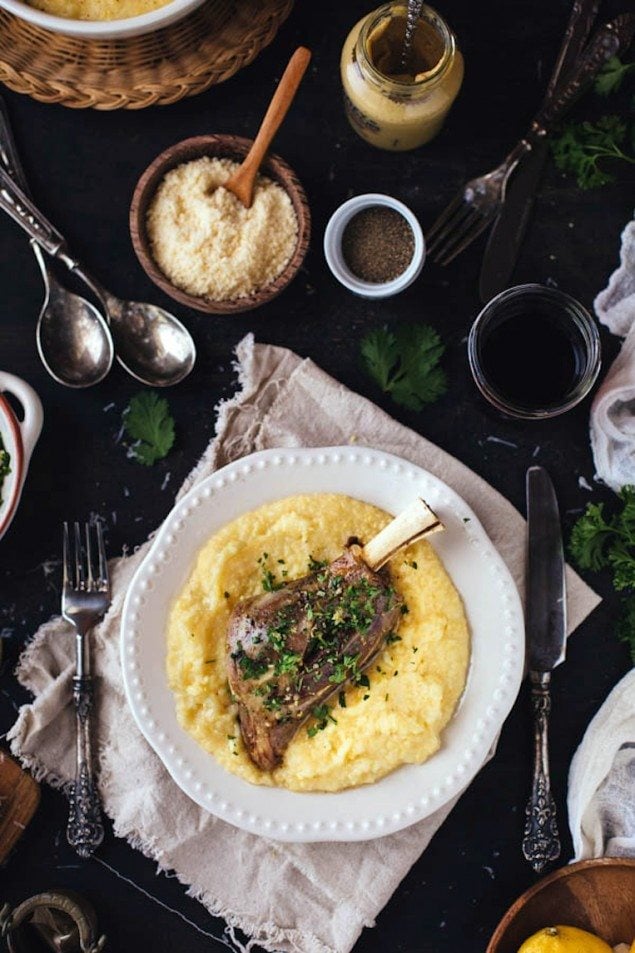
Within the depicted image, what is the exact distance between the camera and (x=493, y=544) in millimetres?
2672

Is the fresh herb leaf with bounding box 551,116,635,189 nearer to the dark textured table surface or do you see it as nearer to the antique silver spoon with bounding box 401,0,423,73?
the dark textured table surface

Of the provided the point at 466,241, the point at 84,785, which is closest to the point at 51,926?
the point at 84,785

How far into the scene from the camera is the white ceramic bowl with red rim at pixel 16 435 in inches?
102

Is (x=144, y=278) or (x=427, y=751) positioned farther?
(x=144, y=278)

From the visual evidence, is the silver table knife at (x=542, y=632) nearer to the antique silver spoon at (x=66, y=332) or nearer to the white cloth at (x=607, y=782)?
the white cloth at (x=607, y=782)

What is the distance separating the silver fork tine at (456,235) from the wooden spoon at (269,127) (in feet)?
1.73

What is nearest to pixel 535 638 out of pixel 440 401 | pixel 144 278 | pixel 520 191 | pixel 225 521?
pixel 440 401

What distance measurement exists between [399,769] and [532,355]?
1128 mm

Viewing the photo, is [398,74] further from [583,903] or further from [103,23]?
[583,903]

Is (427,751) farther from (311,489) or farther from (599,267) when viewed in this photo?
(599,267)

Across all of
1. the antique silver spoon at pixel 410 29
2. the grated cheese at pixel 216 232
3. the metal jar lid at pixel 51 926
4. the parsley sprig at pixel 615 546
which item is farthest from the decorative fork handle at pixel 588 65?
the metal jar lid at pixel 51 926

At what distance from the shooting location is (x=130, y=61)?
258 centimetres

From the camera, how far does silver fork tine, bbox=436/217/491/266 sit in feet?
8.95

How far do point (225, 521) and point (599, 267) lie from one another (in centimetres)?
124
